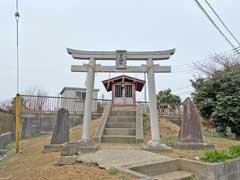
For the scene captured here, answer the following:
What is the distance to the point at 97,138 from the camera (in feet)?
29.3

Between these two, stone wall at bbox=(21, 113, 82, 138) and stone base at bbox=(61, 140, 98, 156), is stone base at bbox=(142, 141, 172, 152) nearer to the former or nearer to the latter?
stone base at bbox=(61, 140, 98, 156)

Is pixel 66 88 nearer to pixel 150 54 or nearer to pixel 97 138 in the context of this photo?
pixel 97 138

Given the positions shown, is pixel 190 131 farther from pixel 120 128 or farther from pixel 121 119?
pixel 121 119

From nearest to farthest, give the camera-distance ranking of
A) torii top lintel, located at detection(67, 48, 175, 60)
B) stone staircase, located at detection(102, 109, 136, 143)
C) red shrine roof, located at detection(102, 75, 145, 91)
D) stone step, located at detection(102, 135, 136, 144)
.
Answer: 1. torii top lintel, located at detection(67, 48, 175, 60)
2. stone step, located at detection(102, 135, 136, 144)
3. stone staircase, located at detection(102, 109, 136, 143)
4. red shrine roof, located at detection(102, 75, 145, 91)

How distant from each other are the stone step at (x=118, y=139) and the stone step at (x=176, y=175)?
392cm

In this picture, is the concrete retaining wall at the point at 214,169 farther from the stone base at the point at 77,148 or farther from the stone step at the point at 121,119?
the stone step at the point at 121,119

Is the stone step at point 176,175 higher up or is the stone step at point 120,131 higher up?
the stone step at point 120,131

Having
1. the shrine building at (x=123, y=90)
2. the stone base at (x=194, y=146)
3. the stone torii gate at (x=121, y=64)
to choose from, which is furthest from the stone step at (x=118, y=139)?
the shrine building at (x=123, y=90)

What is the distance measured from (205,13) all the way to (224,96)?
887 centimetres

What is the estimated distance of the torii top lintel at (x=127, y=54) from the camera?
8.20m

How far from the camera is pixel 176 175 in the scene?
495 centimetres

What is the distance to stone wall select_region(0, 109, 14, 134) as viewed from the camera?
36.9 ft

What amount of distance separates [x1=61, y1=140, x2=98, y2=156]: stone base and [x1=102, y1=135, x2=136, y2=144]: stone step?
194 centimetres

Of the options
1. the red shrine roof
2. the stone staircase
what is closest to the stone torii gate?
the stone staircase
